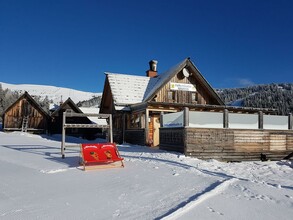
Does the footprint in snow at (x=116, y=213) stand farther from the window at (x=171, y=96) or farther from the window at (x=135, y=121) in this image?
the window at (x=171, y=96)

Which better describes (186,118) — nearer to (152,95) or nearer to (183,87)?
(152,95)

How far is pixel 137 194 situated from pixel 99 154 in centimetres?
401

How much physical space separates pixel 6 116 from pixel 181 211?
3262 cm

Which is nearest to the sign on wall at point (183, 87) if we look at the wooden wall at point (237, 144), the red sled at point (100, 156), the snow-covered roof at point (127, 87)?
the snow-covered roof at point (127, 87)

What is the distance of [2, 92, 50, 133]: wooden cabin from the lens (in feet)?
108

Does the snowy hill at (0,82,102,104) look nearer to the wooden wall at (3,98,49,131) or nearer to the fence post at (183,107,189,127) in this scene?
the wooden wall at (3,98,49,131)

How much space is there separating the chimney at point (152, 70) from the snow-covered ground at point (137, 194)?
19.0 m

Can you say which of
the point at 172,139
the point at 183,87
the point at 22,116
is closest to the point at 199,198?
the point at 172,139

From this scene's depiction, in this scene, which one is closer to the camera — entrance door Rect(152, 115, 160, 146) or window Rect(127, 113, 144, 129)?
window Rect(127, 113, 144, 129)

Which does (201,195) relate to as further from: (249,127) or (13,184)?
(249,127)

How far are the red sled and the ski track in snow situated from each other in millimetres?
3690

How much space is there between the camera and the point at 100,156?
32.0 feet

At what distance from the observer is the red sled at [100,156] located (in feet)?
31.1

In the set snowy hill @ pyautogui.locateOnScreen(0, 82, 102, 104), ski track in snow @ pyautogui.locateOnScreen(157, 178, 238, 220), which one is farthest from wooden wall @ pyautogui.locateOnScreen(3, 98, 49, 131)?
snowy hill @ pyautogui.locateOnScreen(0, 82, 102, 104)
